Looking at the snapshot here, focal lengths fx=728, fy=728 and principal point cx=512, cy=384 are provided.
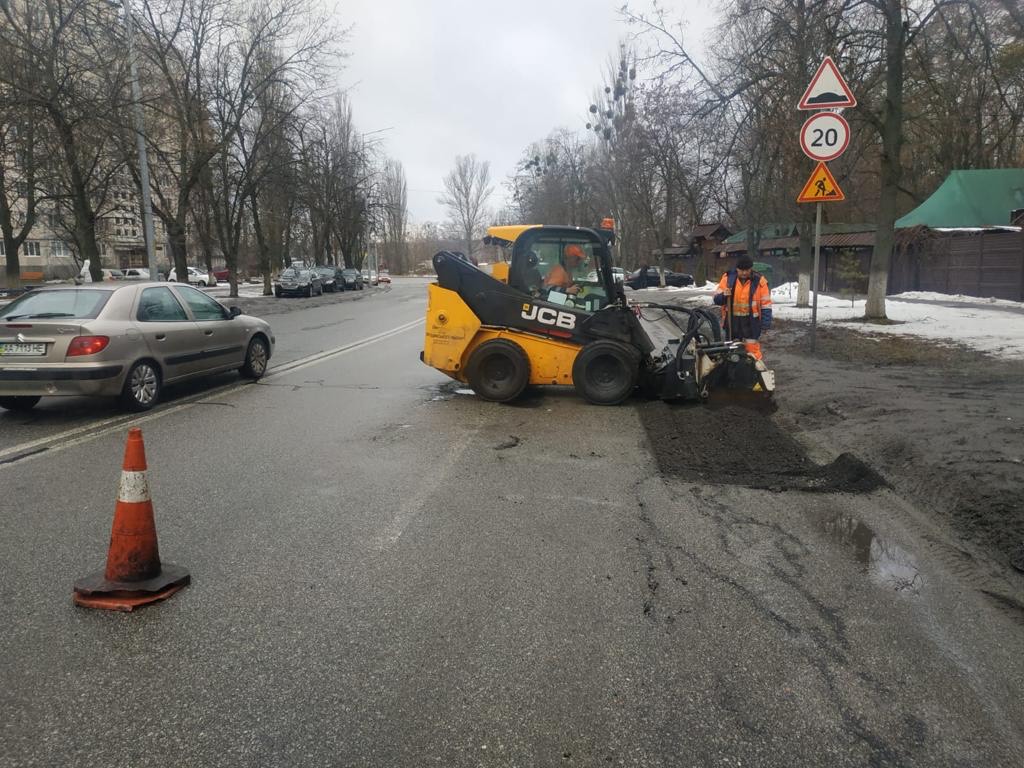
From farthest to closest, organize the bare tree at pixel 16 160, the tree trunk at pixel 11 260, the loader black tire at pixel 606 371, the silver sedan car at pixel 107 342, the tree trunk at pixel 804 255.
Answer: the tree trunk at pixel 11 260
the tree trunk at pixel 804 255
the bare tree at pixel 16 160
the loader black tire at pixel 606 371
the silver sedan car at pixel 107 342

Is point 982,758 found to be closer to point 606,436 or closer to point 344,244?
point 606,436

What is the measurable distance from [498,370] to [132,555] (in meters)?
5.93

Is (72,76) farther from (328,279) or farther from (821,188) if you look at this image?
(328,279)

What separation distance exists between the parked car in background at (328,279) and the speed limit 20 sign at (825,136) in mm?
39888

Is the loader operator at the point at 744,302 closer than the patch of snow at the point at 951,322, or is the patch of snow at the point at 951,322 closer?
the loader operator at the point at 744,302

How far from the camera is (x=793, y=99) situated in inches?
722

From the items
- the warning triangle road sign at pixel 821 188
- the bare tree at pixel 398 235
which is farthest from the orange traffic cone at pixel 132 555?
the bare tree at pixel 398 235

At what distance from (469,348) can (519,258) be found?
4.26 feet

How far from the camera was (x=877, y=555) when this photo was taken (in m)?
4.35

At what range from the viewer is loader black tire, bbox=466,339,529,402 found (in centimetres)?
904

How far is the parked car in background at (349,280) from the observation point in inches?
2013

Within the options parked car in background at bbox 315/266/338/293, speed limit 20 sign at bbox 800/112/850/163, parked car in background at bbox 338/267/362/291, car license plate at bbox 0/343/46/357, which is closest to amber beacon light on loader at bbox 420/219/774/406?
speed limit 20 sign at bbox 800/112/850/163

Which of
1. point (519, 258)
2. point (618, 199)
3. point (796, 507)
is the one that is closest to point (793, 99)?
point (519, 258)

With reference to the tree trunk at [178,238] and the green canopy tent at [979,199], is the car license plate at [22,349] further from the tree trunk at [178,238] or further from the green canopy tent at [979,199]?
the green canopy tent at [979,199]
